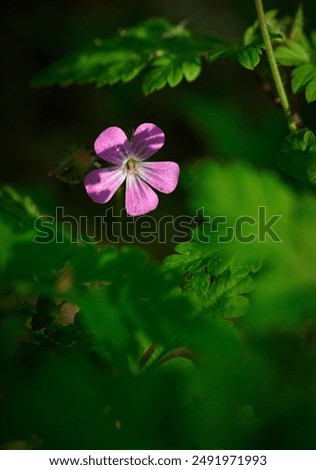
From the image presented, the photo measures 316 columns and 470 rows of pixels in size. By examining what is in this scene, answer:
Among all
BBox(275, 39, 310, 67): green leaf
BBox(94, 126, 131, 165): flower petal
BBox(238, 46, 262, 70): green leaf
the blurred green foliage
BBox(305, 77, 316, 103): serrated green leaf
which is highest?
BBox(275, 39, 310, 67): green leaf

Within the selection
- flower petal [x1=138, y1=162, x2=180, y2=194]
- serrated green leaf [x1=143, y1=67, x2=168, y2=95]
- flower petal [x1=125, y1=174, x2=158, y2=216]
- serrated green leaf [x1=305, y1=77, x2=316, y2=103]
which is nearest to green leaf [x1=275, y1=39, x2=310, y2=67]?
serrated green leaf [x1=305, y1=77, x2=316, y2=103]

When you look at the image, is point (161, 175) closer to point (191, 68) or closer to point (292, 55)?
point (191, 68)

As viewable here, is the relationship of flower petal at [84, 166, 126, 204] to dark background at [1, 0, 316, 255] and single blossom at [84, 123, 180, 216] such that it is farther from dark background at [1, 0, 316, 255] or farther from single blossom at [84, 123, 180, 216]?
dark background at [1, 0, 316, 255]

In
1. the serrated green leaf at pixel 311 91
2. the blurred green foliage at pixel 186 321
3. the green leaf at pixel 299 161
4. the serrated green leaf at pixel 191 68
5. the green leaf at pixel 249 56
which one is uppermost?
the green leaf at pixel 249 56

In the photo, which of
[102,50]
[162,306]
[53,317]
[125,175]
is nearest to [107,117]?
[102,50]

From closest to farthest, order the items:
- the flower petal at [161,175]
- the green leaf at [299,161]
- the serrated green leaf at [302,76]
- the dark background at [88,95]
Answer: the green leaf at [299,161] < the serrated green leaf at [302,76] < the flower petal at [161,175] < the dark background at [88,95]

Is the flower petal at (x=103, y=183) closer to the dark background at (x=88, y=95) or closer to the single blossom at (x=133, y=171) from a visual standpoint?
the single blossom at (x=133, y=171)

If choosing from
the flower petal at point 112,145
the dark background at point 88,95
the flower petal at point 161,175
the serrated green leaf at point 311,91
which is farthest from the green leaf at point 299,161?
the dark background at point 88,95

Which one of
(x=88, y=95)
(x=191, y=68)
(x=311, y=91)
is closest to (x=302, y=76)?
(x=311, y=91)

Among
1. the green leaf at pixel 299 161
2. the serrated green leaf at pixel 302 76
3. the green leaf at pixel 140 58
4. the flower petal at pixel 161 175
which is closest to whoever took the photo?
the green leaf at pixel 299 161
